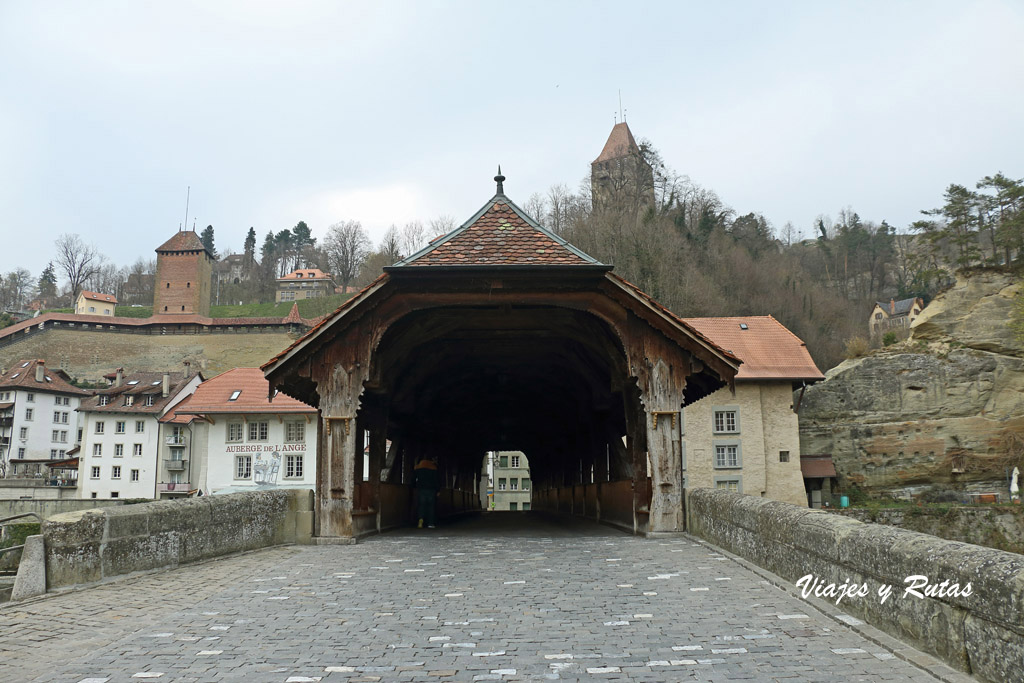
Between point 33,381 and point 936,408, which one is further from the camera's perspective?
point 33,381

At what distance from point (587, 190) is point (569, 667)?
63.8m

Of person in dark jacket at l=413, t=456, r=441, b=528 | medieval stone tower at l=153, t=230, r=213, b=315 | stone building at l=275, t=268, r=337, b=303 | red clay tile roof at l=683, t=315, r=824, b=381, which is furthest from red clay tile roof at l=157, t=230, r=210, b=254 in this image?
person in dark jacket at l=413, t=456, r=441, b=528

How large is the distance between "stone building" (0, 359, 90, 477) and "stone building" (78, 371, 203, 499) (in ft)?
44.1

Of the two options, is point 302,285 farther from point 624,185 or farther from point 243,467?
point 243,467

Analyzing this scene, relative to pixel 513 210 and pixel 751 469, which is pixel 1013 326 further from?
pixel 513 210

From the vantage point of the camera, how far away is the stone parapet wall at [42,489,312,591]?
827 centimetres

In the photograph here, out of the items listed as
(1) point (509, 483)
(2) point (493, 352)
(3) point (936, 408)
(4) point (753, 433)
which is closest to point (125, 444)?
(1) point (509, 483)

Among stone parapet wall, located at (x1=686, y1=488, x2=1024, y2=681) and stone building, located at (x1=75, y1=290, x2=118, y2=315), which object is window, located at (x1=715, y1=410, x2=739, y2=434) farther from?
stone building, located at (x1=75, y1=290, x2=118, y2=315)

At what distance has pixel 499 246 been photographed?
13.5 m

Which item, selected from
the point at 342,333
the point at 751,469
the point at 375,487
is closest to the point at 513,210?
the point at 342,333

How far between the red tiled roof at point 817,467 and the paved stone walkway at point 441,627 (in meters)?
33.3

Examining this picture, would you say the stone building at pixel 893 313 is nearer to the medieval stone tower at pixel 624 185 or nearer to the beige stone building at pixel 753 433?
the medieval stone tower at pixel 624 185

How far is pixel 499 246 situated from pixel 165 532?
21.6 ft

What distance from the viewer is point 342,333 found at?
1352 centimetres
